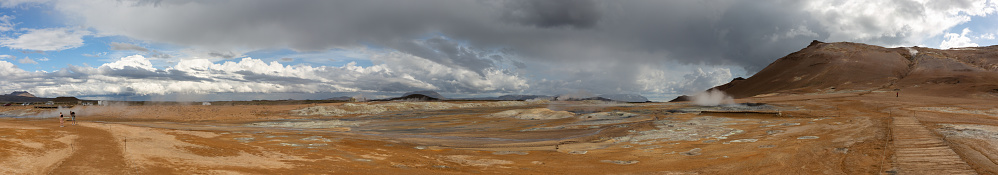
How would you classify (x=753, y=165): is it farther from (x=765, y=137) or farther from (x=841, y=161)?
(x=765, y=137)

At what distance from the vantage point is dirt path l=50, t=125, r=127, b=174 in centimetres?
1236

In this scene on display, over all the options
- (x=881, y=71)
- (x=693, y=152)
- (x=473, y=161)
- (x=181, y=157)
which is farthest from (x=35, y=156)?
(x=881, y=71)

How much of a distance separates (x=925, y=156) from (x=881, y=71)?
395 ft

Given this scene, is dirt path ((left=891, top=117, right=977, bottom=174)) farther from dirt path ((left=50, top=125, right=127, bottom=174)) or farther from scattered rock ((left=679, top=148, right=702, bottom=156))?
dirt path ((left=50, top=125, right=127, bottom=174))

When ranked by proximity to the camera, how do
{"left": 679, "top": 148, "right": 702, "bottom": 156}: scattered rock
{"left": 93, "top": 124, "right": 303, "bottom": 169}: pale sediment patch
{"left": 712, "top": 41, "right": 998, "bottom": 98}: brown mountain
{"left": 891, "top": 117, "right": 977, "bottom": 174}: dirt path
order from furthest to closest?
{"left": 712, "top": 41, "right": 998, "bottom": 98}: brown mountain, {"left": 679, "top": 148, "right": 702, "bottom": 156}: scattered rock, {"left": 93, "top": 124, "right": 303, "bottom": 169}: pale sediment patch, {"left": 891, "top": 117, "right": 977, "bottom": 174}: dirt path

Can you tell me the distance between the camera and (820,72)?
373 ft

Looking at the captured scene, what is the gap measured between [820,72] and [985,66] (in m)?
32.1

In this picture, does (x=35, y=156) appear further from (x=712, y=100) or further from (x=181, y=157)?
(x=712, y=100)

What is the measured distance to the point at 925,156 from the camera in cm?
1397

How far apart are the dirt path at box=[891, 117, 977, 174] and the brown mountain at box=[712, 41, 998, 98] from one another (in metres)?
76.4

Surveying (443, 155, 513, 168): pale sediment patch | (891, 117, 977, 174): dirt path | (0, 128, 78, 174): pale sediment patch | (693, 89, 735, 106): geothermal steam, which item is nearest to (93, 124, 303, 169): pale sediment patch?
(0, 128, 78, 174): pale sediment patch

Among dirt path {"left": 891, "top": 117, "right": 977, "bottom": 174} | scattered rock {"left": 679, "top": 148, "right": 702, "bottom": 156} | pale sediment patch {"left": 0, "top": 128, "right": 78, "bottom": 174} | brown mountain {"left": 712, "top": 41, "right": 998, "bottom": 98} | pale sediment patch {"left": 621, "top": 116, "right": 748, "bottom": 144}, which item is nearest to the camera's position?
dirt path {"left": 891, "top": 117, "right": 977, "bottom": 174}

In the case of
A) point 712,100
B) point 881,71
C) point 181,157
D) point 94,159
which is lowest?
point 181,157

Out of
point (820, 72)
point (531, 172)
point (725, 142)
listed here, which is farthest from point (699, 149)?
point (820, 72)
